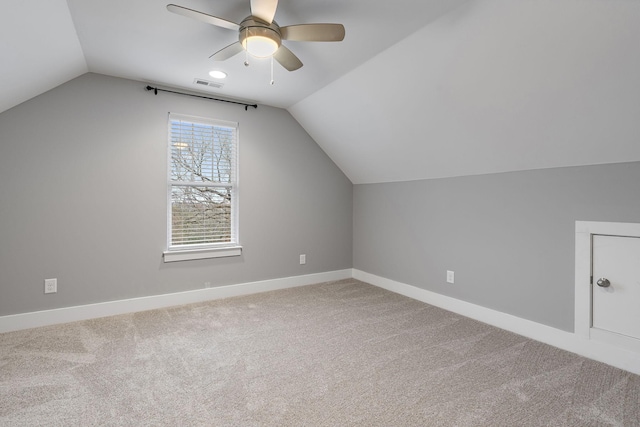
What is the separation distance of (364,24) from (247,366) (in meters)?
2.49

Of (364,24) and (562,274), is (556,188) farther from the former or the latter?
(364,24)

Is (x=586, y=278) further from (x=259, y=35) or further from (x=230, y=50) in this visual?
(x=230, y=50)

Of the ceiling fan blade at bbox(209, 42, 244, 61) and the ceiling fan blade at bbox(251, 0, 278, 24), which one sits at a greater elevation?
the ceiling fan blade at bbox(251, 0, 278, 24)

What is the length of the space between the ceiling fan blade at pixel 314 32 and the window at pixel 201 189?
1942 mm

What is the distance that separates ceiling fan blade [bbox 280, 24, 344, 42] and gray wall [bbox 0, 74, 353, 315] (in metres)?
1.93

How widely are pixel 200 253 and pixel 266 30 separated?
2.46m

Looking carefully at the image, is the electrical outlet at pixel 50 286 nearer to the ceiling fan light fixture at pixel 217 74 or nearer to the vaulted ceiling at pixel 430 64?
the vaulted ceiling at pixel 430 64

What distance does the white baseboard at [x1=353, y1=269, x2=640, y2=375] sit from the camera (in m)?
2.21

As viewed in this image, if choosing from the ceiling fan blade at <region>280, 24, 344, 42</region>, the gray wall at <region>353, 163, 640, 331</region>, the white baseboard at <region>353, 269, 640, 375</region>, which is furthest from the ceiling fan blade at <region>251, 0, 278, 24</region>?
the white baseboard at <region>353, 269, 640, 375</region>

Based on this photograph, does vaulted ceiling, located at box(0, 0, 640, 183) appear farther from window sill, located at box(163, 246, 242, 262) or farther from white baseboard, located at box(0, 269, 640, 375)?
window sill, located at box(163, 246, 242, 262)

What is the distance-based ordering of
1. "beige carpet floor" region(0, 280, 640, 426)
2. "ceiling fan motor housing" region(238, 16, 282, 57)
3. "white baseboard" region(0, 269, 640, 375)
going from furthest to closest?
"white baseboard" region(0, 269, 640, 375) < "ceiling fan motor housing" region(238, 16, 282, 57) < "beige carpet floor" region(0, 280, 640, 426)

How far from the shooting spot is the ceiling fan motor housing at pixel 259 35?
78.6 inches

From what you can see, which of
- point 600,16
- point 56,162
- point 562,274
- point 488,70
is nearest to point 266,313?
point 56,162

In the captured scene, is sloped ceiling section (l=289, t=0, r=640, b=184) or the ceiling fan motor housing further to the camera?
the ceiling fan motor housing
